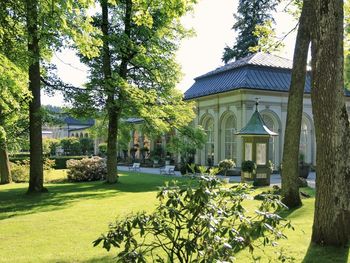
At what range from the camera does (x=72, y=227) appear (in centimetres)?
948

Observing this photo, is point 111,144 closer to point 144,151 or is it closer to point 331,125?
point 331,125

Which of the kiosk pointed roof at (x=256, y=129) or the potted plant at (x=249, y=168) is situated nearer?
the potted plant at (x=249, y=168)

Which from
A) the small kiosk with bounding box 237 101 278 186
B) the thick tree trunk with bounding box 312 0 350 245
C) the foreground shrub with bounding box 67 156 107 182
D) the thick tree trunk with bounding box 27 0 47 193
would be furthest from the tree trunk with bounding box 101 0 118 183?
the thick tree trunk with bounding box 312 0 350 245

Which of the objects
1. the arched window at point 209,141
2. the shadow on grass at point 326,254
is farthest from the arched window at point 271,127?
the shadow on grass at point 326,254

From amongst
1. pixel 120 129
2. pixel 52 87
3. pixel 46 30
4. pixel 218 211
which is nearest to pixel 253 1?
pixel 120 129

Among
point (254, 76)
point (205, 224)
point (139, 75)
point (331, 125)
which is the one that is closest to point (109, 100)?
point (139, 75)

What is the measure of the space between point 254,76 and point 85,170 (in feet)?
48.0

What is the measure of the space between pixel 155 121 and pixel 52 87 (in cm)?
479

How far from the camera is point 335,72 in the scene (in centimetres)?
650

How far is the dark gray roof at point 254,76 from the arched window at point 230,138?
8.42 ft

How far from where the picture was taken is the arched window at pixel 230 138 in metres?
33.0

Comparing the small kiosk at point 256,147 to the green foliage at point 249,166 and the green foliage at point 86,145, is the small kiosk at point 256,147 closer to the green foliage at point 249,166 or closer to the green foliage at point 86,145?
the green foliage at point 249,166

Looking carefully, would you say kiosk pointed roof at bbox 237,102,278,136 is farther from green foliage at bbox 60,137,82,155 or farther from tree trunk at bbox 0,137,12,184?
green foliage at bbox 60,137,82,155

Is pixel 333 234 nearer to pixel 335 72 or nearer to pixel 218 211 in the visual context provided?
pixel 335 72
